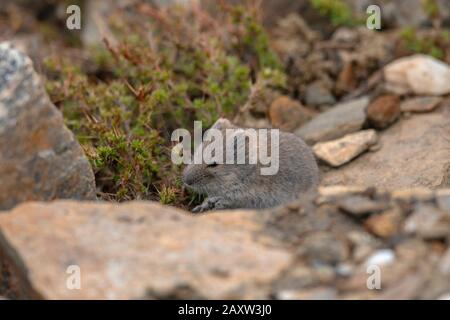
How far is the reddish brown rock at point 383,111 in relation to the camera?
8023 mm

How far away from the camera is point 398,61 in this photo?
8891mm

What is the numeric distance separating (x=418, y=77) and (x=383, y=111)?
75 centimetres

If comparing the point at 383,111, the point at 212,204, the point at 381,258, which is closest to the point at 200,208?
the point at 212,204

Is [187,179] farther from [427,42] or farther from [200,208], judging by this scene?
[427,42]

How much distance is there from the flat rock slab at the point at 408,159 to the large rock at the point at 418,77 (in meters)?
0.34

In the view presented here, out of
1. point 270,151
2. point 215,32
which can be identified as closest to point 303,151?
point 270,151

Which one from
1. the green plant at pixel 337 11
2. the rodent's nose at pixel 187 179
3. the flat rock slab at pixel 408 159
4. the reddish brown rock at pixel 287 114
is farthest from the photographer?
the green plant at pixel 337 11

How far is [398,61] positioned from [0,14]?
685cm

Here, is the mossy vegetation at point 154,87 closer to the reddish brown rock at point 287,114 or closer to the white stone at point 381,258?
the reddish brown rock at point 287,114

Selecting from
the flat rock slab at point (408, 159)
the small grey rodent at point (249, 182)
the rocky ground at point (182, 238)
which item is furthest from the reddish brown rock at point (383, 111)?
the rocky ground at point (182, 238)

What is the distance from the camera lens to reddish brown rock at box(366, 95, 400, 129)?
316 inches

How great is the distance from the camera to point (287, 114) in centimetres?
856

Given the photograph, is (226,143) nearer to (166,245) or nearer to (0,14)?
(166,245)

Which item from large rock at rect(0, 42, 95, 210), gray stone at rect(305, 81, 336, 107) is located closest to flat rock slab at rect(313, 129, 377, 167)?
gray stone at rect(305, 81, 336, 107)
